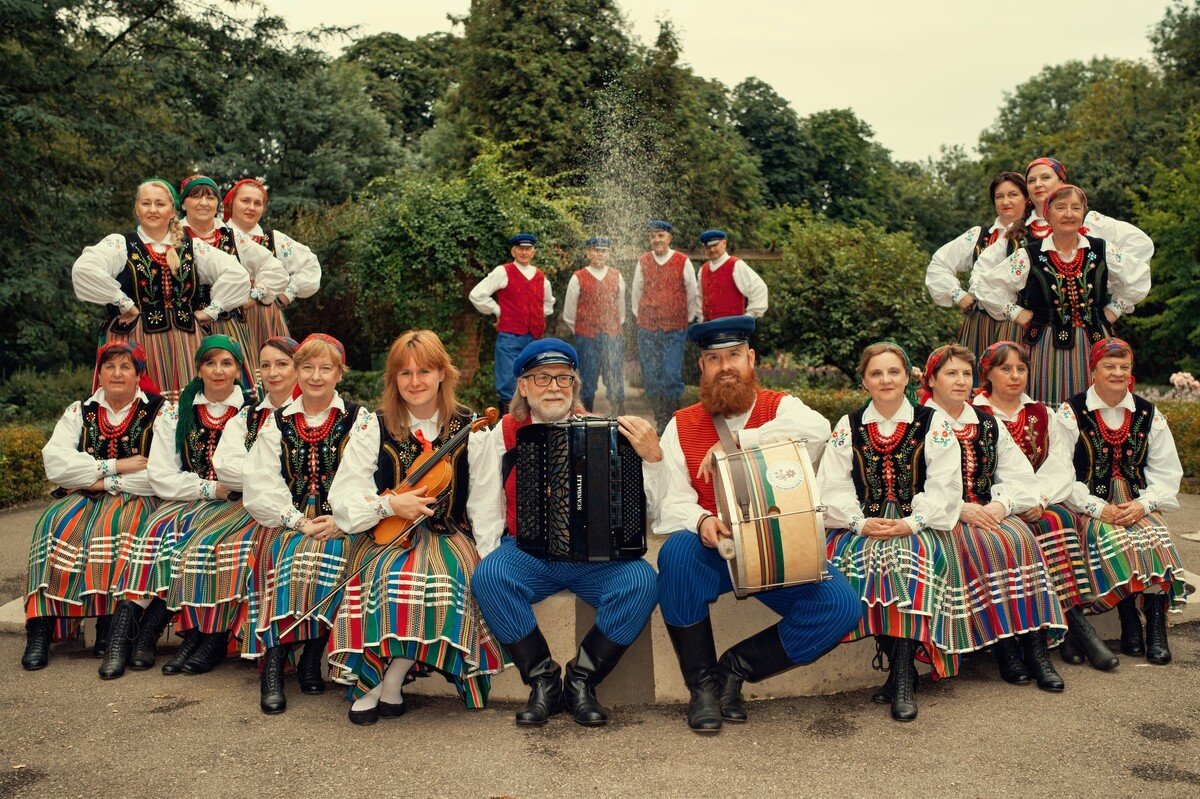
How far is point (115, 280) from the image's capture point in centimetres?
599

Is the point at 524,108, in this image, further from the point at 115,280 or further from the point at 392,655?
the point at 392,655

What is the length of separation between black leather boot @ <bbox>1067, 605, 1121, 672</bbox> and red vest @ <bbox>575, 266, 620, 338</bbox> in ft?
19.4

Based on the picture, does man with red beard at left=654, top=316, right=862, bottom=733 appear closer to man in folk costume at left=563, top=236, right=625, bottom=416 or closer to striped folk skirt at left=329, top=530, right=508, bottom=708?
striped folk skirt at left=329, top=530, right=508, bottom=708

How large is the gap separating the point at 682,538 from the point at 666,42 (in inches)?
623

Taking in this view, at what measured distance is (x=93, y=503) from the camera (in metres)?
5.32

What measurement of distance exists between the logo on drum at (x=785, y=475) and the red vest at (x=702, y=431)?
0.45 meters

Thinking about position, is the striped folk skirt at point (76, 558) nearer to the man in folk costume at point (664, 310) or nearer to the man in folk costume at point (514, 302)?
the man in folk costume at point (514, 302)

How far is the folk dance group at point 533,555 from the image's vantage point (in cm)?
445

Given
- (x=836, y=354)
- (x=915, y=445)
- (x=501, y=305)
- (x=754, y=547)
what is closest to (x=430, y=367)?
(x=754, y=547)

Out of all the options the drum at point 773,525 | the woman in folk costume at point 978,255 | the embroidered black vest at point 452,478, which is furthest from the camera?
the woman in folk costume at point 978,255

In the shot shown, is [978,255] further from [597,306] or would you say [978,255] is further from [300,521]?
[597,306]

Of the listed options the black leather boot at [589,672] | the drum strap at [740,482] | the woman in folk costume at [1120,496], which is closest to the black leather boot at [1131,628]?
the woman in folk costume at [1120,496]

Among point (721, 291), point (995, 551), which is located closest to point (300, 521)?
point (995, 551)

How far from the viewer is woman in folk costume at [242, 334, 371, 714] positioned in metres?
4.65
